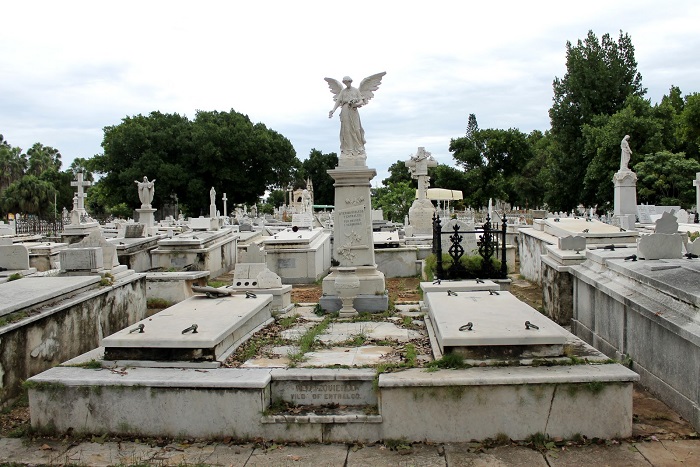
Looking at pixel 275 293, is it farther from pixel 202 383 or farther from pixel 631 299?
pixel 631 299

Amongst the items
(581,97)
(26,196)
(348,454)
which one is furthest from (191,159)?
(348,454)

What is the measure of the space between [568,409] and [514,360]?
1.96 ft

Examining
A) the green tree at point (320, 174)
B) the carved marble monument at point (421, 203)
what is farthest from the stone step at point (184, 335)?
the green tree at point (320, 174)

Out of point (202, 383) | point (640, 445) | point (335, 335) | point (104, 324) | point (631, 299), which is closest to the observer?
point (640, 445)

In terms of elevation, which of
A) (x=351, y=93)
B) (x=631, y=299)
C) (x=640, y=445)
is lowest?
(x=640, y=445)

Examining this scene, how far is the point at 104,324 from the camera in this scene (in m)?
7.71

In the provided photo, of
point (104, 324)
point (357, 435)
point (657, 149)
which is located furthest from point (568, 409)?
point (657, 149)

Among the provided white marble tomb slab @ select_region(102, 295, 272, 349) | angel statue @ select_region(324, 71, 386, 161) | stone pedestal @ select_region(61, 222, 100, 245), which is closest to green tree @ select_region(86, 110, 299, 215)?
stone pedestal @ select_region(61, 222, 100, 245)

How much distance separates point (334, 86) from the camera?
9484mm

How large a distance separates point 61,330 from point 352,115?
5.22m

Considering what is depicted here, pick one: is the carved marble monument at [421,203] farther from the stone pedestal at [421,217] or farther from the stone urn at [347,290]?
the stone urn at [347,290]

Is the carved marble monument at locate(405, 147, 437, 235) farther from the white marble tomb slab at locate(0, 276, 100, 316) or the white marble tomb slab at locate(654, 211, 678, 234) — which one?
the white marble tomb slab at locate(0, 276, 100, 316)

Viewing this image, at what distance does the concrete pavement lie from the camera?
4.28 meters

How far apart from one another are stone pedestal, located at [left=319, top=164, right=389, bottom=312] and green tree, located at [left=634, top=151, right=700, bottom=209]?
25477 millimetres
